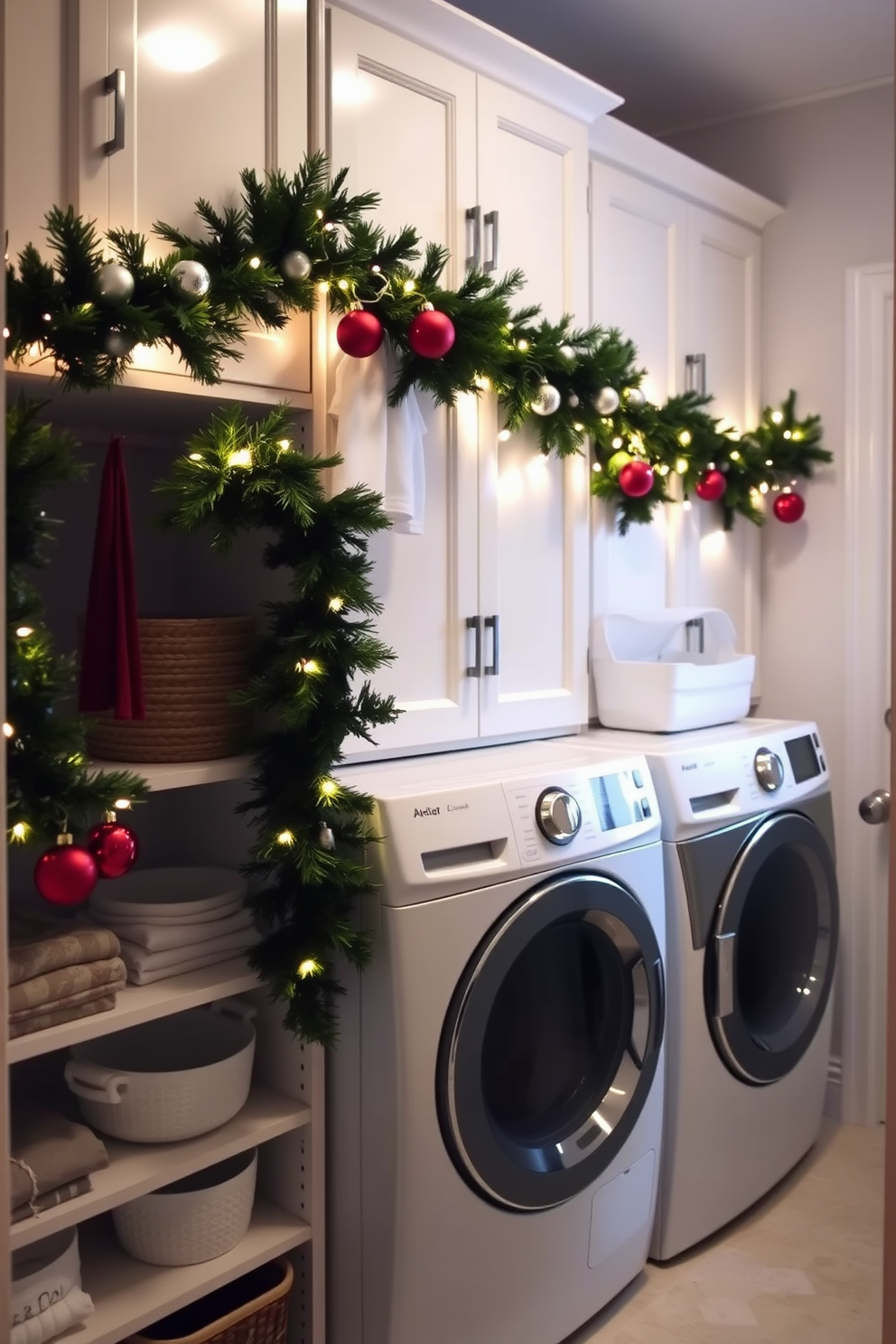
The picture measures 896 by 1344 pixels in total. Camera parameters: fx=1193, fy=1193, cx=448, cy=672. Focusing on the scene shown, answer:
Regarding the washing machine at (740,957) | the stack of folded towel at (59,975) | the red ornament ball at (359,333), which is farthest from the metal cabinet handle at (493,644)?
the stack of folded towel at (59,975)

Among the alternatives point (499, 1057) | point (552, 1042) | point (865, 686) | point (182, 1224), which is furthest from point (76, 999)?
point (865, 686)

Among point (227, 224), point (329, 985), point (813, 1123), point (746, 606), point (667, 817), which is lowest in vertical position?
point (813, 1123)

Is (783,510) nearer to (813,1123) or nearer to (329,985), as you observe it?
(813,1123)

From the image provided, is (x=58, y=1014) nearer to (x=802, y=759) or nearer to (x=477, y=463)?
(x=477, y=463)

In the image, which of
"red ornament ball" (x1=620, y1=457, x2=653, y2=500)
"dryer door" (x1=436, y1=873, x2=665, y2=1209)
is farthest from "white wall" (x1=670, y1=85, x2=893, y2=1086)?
"dryer door" (x1=436, y1=873, x2=665, y2=1209)

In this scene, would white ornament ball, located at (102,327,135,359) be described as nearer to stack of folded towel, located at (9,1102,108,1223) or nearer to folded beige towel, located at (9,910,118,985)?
folded beige towel, located at (9,910,118,985)

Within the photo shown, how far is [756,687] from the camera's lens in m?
3.29

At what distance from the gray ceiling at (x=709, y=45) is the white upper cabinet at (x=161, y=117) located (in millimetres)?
1129

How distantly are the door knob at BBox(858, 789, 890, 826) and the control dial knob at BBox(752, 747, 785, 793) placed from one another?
0.45 m

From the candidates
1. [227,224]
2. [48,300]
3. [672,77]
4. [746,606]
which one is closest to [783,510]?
[746,606]

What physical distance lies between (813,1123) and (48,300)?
2.40 m

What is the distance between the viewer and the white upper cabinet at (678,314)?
8.63 feet

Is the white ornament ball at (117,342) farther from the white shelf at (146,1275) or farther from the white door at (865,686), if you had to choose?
the white door at (865,686)

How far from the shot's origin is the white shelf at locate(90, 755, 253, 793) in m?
1.68
